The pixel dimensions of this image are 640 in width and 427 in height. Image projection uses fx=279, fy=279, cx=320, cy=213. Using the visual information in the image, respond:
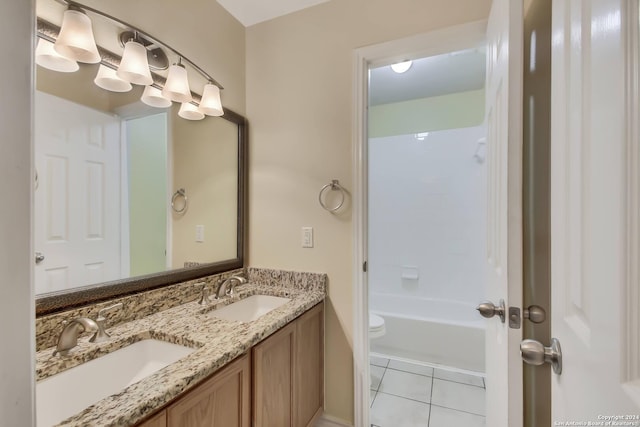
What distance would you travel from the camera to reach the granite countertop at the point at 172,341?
25.3 inches

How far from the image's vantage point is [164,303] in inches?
50.5

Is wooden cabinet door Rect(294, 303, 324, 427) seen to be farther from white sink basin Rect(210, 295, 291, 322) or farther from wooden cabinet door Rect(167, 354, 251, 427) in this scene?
wooden cabinet door Rect(167, 354, 251, 427)

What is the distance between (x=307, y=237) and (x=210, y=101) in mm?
926

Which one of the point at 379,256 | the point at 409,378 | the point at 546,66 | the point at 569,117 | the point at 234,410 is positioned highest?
the point at 546,66

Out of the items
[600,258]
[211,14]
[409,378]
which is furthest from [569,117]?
[409,378]

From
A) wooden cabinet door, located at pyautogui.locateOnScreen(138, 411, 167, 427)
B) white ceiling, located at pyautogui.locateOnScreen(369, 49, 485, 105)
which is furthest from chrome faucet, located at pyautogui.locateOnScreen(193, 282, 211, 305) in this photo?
white ceiling, located at pyautogui.locateOnScreen(369, 49, 485, 105)

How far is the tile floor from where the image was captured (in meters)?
1.69

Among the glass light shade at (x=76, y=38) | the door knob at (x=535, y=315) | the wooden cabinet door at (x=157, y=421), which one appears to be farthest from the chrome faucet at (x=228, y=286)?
the door knob at (x=535, y=315)

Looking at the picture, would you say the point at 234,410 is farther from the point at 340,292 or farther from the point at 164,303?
the point at 340,292

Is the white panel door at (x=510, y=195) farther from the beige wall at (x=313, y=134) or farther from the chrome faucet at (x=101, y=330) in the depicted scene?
the chrome faucet at (x=101, y=330)

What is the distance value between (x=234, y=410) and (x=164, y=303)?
0.58m

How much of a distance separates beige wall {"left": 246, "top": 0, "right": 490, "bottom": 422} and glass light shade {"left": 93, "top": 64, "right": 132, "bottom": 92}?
77 centimetres

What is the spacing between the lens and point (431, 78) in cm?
245

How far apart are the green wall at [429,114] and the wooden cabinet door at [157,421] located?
2998mm
